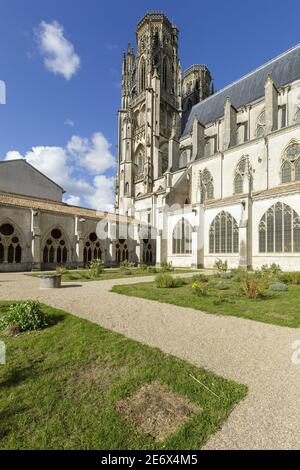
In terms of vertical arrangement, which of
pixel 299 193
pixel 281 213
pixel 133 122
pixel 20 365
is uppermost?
pixel 133 122

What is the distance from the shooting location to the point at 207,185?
28516mm

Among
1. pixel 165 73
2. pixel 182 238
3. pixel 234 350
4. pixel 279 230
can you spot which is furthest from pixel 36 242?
pixel 165 73

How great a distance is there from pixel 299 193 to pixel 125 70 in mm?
41791

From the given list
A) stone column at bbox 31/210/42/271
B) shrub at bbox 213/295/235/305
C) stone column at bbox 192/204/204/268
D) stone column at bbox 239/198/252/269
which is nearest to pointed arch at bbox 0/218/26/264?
stone column at bbox 31/210/42/271

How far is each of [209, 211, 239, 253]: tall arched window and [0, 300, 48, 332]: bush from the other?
18.7 m

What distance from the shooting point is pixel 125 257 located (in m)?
28.8

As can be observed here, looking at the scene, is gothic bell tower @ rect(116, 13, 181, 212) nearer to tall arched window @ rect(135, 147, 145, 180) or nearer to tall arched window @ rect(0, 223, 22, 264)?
tall arched window @ rect(135, 147, 145, 180)

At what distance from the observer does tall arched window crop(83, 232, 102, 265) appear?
24.9 metres

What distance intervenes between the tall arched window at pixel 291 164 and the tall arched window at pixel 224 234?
6845mm

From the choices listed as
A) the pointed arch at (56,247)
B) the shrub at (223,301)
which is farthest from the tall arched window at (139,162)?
the shrub at (223,301)

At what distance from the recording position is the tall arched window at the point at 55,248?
22.3 metres

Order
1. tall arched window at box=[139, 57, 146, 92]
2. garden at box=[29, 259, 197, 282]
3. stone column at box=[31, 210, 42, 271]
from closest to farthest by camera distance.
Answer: garden at box=[29, 259, 197, 282], stone column at box=[31, 210, 42, 271], tall arched window at box=[139, 57, 146, 92]
